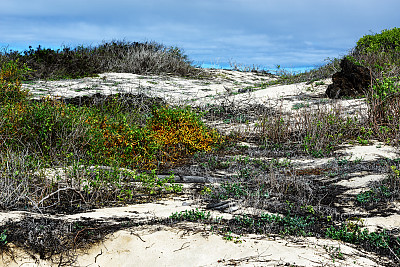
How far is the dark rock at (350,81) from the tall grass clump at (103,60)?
7777 mm

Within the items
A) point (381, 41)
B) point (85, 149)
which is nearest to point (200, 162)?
point (85, 149)

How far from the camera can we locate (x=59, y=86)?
449 inches

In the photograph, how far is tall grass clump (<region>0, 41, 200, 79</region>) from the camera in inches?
535

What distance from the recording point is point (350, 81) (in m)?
10.5

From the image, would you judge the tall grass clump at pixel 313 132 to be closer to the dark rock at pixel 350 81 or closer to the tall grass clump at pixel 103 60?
the dark rock at pixel 350 81

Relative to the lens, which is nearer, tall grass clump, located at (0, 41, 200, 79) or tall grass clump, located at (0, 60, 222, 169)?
tall grass clump, located at (0, 60, 222, 169)

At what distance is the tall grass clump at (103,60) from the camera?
1360 cm

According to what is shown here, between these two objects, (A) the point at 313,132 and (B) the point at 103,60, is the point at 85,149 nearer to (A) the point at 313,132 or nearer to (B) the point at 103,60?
(A) the point at 313,132

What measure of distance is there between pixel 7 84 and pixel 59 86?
286 centimetres

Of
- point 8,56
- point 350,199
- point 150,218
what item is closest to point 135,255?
point 150,218

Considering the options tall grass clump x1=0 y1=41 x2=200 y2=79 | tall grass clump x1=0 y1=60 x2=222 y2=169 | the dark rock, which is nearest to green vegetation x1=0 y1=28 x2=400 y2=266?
tall grass clump x1=0 y1=60 x2=222 y2=169

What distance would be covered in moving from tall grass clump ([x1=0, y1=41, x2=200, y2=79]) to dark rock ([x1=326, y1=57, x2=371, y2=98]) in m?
7.78

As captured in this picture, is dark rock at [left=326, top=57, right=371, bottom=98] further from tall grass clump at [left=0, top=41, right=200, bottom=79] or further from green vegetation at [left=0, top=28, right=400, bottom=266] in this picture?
tall grass clump at [left=0, top=41, right=200, bottom=79]

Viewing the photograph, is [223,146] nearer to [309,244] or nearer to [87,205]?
[87,205]
